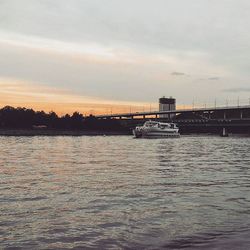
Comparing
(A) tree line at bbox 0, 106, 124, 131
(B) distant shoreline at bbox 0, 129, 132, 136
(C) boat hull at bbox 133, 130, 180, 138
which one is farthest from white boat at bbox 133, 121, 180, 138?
(A) tree line at bbox 0, 106, 124, 131

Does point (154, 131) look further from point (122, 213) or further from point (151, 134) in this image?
point (122, 213)

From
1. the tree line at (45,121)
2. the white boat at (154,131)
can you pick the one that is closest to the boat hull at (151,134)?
the white boat at (154,131)

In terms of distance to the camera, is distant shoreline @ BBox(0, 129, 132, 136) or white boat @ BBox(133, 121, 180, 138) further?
distant shoreline @ BBox(0, 129, 132, 136)

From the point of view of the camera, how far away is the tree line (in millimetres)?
172125

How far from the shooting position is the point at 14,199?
13336mm

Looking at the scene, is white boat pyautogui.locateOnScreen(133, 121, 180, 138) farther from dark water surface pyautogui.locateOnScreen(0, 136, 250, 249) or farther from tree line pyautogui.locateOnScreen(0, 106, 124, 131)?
dark water surface pyautogui.locateOnScreen(0, 136, 250, 249)

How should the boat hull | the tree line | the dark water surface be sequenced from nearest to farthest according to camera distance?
the dark water surface, the boat hull, the tree line

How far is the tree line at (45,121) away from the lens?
565ft

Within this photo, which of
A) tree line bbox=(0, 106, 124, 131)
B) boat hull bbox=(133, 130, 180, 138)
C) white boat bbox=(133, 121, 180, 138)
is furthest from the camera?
tree line bbox=(0, 106, 124, 131)

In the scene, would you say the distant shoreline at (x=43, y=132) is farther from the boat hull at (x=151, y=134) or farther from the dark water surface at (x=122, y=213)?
the dark water surface at (x=122, y=213)

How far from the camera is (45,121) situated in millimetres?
185750

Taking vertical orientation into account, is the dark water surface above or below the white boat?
below

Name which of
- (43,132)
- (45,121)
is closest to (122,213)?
(43,132)

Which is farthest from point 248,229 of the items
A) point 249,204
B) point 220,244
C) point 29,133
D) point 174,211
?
point 29,133
